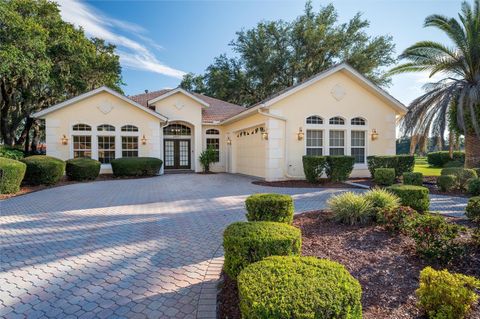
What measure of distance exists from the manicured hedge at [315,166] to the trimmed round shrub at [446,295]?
10349 millimetres

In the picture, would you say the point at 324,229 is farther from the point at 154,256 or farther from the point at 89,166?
the point at 89,166

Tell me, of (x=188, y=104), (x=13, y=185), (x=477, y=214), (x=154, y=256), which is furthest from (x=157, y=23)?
(x=477, y=214)

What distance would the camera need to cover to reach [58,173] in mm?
13281

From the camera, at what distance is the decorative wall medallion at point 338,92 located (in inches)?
603

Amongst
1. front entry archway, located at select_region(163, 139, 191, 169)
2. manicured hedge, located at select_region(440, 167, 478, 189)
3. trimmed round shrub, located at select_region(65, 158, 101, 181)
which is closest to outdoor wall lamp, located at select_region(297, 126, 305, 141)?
manicured hedge, located at select_region(440, 167, 478, 189)

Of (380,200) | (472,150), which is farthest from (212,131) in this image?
(380,200)

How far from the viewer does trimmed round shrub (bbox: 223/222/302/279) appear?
10.8 ft

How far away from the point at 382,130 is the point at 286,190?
8137 mm

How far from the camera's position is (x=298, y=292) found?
217 centimetres

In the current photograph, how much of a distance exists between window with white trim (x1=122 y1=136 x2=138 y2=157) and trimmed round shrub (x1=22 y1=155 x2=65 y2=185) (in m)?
5.05

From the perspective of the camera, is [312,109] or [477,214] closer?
[477,214]

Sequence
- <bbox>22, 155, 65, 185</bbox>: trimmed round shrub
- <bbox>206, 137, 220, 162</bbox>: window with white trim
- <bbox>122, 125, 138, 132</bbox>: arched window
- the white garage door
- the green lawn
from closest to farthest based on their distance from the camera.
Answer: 1. <bbox>22, 155, 65, 185</bbox>: trimmed round shrub
2. the white garage door
3. <bbox>122, 125, 138, 132</bbox>: arched window
4. the green lawn
5. <bbox>206, 137, 220, 162</bbox>: window with white trim

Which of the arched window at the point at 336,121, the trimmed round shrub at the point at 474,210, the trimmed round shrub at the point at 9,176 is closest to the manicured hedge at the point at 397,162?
the arched window at the point at 336,121

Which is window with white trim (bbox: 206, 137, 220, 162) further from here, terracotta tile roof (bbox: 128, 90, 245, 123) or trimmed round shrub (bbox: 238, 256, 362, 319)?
trimmed round shrub (bbox: 238, 256, 362, 319)
